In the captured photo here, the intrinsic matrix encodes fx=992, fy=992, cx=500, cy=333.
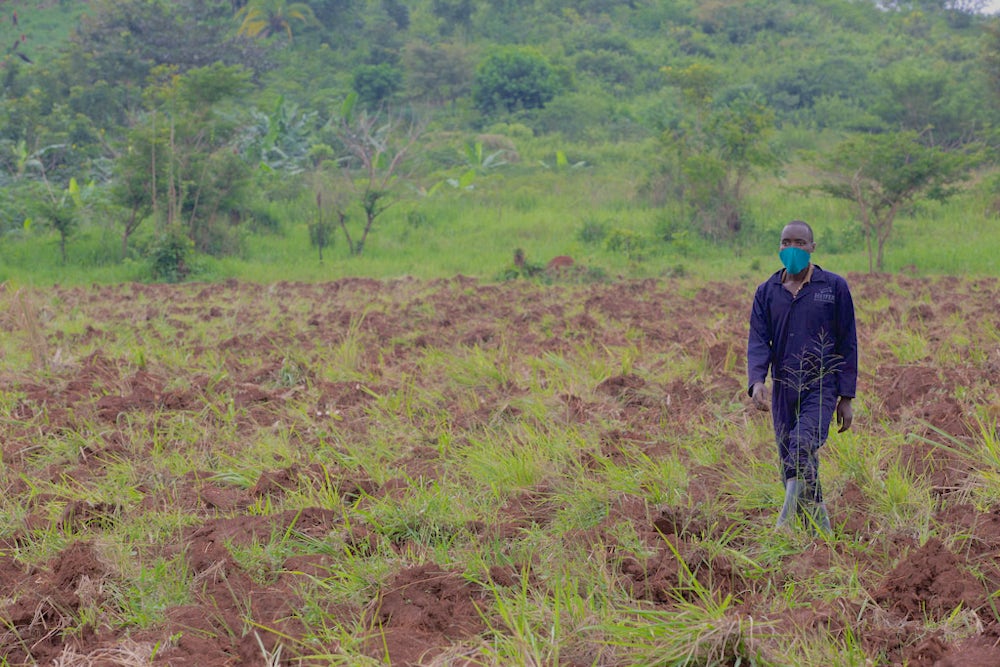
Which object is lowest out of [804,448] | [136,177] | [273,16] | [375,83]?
[375,83]

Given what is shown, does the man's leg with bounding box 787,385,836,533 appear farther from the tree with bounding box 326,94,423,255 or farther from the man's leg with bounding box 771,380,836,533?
the tree with bounding box 326,94,423,255

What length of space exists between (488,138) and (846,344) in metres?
26.1

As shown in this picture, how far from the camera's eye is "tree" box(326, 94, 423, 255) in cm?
1877

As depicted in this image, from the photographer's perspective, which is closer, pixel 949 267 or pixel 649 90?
pixel 949 267

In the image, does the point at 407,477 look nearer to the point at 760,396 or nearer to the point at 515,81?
the point at 760,396

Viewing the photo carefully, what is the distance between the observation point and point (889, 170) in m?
15.2

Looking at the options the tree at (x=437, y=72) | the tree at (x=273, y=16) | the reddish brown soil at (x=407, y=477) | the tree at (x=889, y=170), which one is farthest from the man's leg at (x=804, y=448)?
the tree at (x=273, y=16)

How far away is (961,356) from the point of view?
675 cm

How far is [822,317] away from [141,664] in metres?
2.67

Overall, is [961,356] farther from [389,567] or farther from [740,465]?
[389,567]

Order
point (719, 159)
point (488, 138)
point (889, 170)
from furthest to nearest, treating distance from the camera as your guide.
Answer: point (488, 138)
point (719, 159)
point (889, 170)

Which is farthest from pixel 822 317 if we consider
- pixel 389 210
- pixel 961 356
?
pixel 389 210

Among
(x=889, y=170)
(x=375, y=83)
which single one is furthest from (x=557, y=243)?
(x=375, y=83)

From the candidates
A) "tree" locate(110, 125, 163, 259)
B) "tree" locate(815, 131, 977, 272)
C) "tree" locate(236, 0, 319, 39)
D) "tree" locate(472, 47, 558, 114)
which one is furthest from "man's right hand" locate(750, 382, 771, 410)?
"tree" locate(236, 0, 319, 39)
